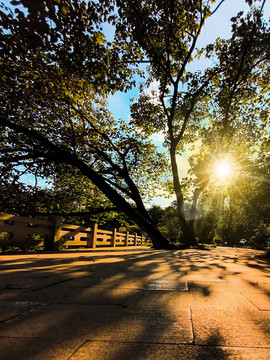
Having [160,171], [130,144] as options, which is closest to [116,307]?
[130,144]

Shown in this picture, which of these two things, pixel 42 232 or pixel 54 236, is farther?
pixel 54 236

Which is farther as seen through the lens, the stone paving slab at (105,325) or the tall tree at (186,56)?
the tall tree at (186,56)

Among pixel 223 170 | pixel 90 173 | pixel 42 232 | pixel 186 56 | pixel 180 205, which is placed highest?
pixel 186 56

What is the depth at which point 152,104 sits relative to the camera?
12977 mm

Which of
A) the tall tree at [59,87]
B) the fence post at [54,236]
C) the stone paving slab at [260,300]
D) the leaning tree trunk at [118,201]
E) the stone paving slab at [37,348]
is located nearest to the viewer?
the stone paving slab at [37,348]

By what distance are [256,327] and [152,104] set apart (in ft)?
43.8

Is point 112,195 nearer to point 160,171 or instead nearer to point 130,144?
point 130,144

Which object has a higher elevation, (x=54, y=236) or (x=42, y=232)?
(x=42, y=232)

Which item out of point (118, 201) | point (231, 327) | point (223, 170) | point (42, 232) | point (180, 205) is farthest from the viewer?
point (223, 170)

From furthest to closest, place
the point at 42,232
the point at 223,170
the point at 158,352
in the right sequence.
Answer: the point at 223,170 < the point at 42,232 < the point at 158,352

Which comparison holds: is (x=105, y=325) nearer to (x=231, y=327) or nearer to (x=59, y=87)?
(x=231, y=327)

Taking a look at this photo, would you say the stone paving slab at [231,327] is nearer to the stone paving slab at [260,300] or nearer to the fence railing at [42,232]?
the stone paving slab at [260,300]

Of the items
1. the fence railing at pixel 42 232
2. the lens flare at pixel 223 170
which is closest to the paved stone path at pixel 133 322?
the fence railing at pixel 42 232

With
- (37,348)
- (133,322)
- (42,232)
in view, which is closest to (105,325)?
(133,322)
